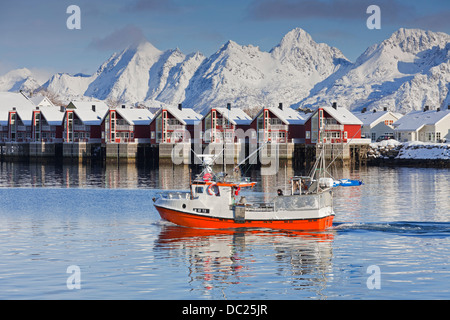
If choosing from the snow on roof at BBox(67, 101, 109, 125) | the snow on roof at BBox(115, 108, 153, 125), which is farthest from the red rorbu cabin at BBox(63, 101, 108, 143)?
the snow on roof at BBox(115, 108, 153, 125)

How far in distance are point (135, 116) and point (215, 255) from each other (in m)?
117

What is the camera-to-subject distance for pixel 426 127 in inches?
6171

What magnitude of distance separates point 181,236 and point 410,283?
16657 mm

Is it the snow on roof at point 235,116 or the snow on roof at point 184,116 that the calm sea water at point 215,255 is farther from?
the snow on roof at point 184,116

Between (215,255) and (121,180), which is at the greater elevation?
(121,180)

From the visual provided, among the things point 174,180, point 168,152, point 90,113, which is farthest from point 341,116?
point 174,180

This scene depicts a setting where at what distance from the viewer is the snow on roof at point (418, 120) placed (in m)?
156

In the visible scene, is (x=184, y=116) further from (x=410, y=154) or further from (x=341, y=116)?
(x=410, y=154)

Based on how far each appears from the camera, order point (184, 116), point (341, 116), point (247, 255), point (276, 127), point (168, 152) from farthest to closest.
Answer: point (184, 116) → point (276, 127) → point (168, 152) → point (341, 116) → point (247, 255)

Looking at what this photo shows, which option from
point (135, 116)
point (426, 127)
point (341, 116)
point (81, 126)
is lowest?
point (426, 127)

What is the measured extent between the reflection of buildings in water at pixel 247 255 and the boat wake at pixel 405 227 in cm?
297
